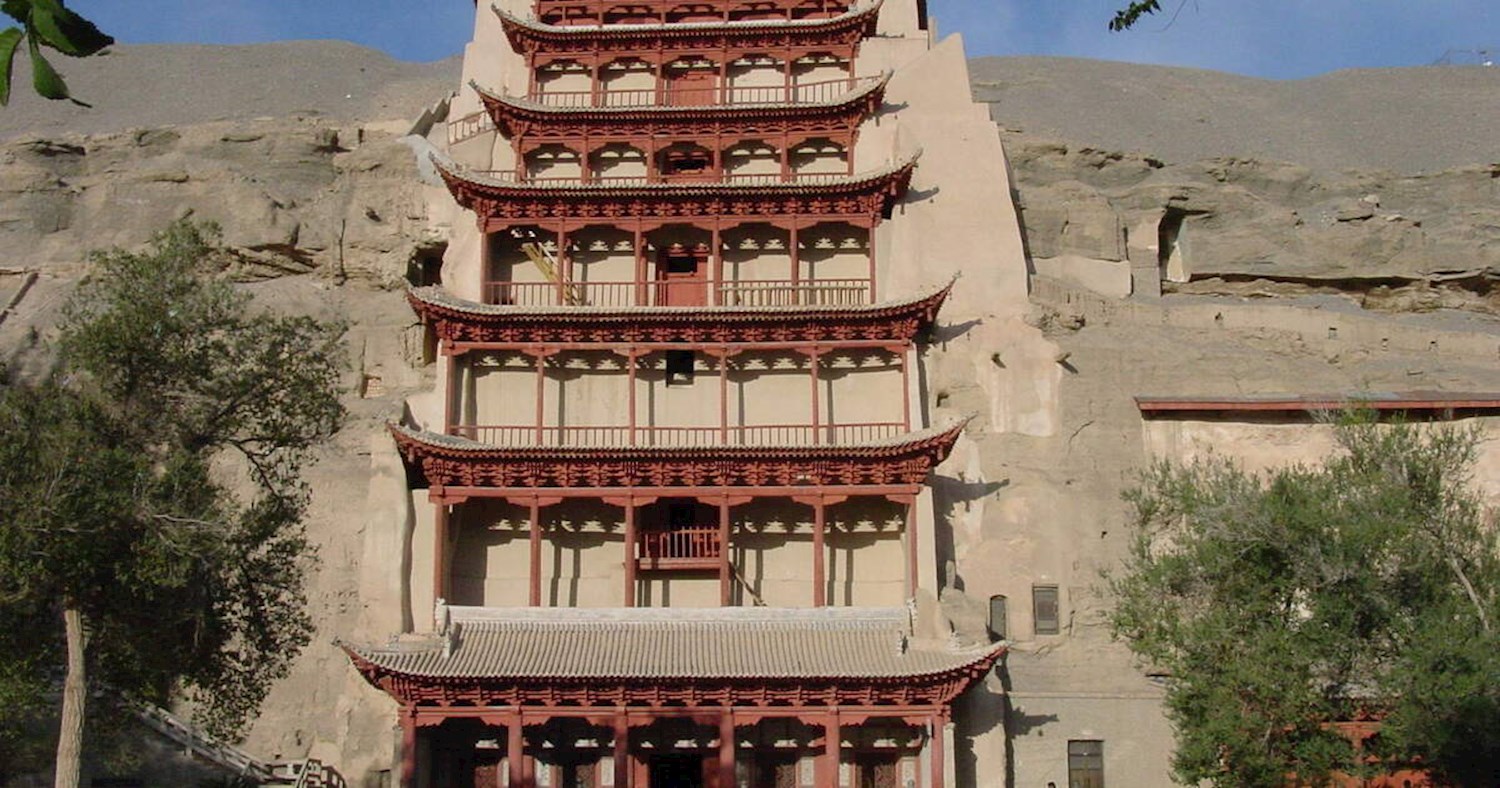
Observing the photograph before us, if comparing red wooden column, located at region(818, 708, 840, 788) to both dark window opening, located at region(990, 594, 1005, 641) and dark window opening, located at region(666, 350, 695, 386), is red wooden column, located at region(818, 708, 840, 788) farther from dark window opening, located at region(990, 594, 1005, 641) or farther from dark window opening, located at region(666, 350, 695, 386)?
dark window opening, located at region(666, 350, 695, 386)

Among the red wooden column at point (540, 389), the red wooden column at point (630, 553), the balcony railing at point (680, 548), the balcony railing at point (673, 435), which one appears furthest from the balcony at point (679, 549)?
the red wooden column at point (540, 389)

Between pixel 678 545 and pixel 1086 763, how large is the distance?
8270mm

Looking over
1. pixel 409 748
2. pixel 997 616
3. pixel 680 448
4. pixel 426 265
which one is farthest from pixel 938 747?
pixel 426 265

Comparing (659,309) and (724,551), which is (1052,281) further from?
(724,551)

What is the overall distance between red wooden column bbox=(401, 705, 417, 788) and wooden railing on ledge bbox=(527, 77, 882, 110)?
571 inches

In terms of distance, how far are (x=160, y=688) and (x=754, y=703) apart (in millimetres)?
9008

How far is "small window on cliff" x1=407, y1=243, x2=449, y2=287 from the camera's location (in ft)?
123

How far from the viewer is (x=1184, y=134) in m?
52.3

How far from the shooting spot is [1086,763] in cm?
2789

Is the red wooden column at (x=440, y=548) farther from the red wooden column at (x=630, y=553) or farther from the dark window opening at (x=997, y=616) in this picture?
the dark window opening at (x=997, y=616)

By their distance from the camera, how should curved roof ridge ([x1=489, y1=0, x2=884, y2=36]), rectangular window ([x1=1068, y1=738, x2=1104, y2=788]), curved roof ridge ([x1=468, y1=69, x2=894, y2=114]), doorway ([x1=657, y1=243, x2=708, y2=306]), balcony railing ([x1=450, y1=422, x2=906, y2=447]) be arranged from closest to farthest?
1. rectangular window ([x1=1068, y1=738, x2=1104, y2=788])
2. balcony railing ([x1=450, y1=422, x2=906, y2=447])
3. doorway ([x1=657, y1=243, x2=708, y2=306])
4. curved roof ridge ([x1=468, y1=69, x2=894, y2=114])
5. curved roof ridge ([x1=489, y1=0, x2=884, y2=36])

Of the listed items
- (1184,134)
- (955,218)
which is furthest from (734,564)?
(1184,134)

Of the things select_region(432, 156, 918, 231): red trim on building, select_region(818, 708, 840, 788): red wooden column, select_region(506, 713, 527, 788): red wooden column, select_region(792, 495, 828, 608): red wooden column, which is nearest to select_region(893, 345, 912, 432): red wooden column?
select_region(792, 495, 828, 608): red wooden column

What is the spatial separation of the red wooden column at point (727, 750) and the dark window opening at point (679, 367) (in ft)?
27.4
